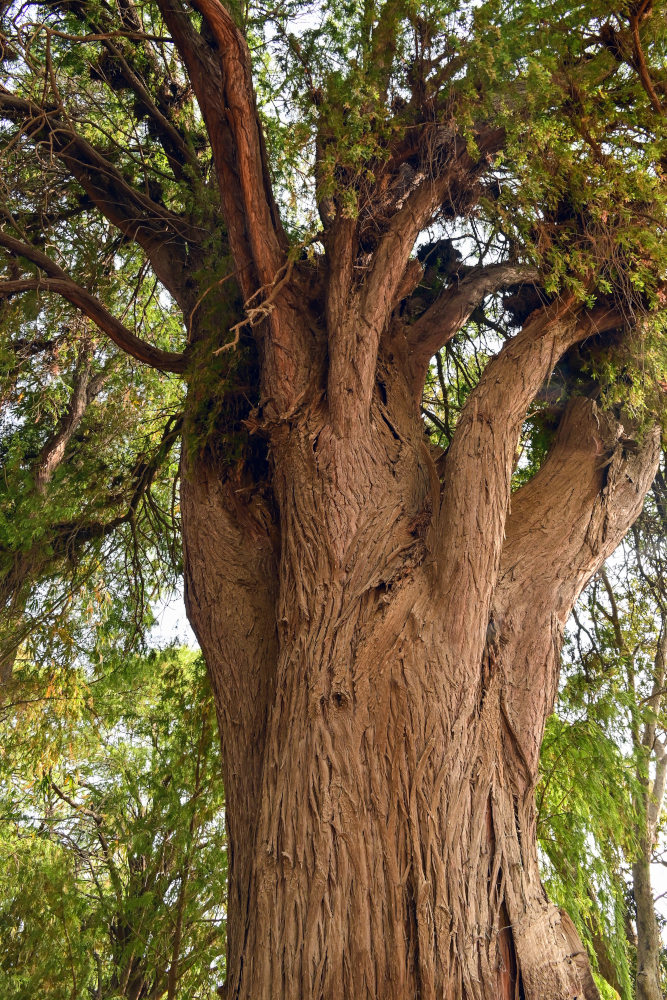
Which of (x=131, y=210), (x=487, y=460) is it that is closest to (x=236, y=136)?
(x=131, y=210)

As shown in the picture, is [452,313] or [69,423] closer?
[452,313]

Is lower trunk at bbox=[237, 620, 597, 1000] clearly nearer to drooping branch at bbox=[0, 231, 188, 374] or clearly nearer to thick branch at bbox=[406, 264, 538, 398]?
thick branch at bbox=[406, 264, 538, 398]

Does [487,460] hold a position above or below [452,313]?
below

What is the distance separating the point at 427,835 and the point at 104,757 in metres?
5.08

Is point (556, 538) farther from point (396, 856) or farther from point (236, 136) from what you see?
point (236, 136)

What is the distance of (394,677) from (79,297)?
2.42 meters

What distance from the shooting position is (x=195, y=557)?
328 centimetres

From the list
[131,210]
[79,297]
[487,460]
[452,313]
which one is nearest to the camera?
[487,460]

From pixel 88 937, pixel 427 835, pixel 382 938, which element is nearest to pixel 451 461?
pixel 427 835

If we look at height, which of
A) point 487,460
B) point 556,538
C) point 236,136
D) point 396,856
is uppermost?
point 236,136

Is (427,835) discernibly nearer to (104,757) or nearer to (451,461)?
(451,461)

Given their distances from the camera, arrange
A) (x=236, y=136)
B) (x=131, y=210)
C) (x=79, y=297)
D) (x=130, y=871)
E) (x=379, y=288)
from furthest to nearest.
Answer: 1. (x=130, y=871)
2. (x=131, y=210)
3. (x=79, y=297)
4. (x=379, y=288)
5. (x=236, y=136)

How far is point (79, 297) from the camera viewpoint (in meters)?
3.59

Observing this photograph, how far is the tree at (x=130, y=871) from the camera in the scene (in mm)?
4668
